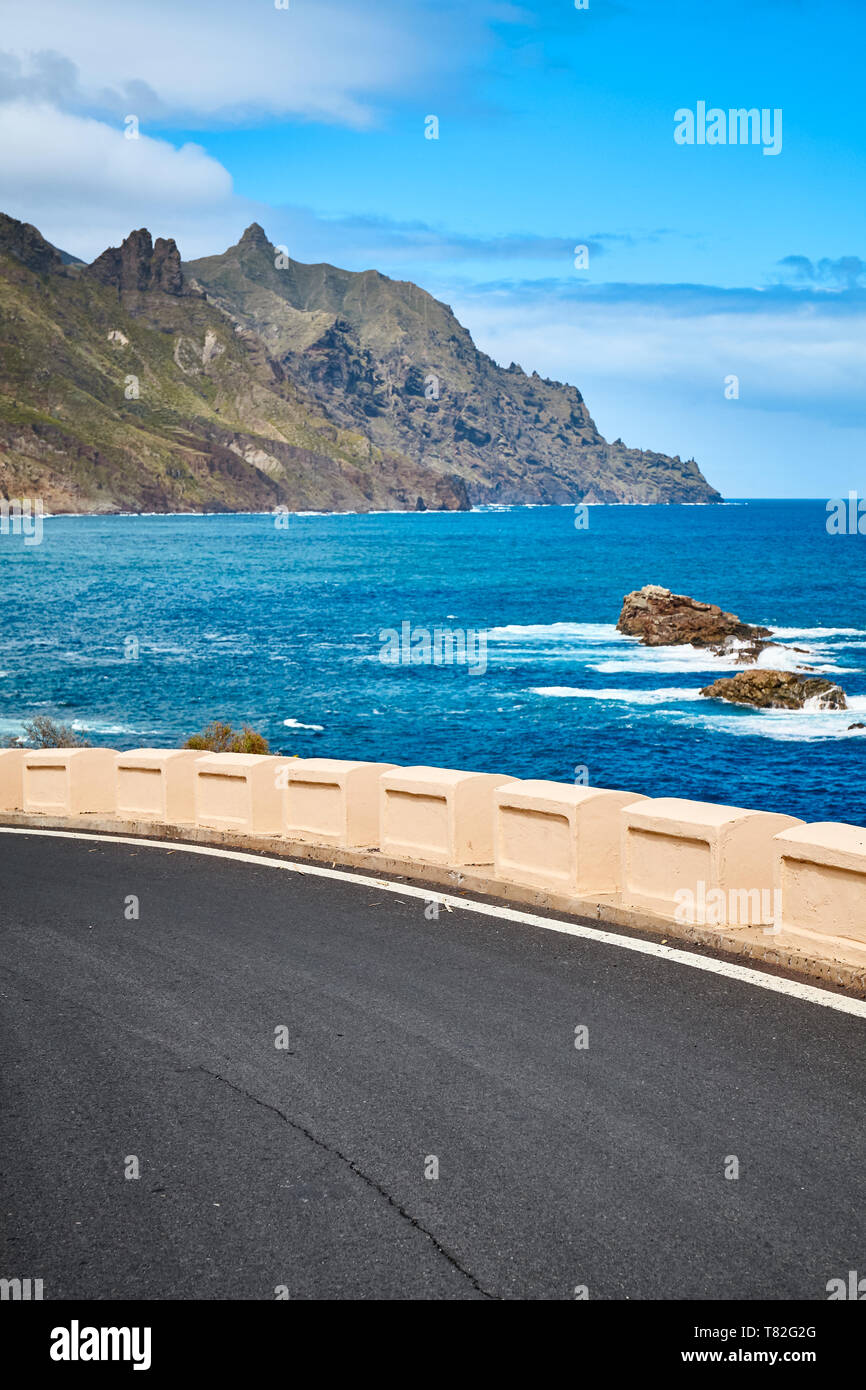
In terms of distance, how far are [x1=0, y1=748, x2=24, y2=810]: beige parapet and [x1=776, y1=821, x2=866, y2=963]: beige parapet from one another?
31.3ft

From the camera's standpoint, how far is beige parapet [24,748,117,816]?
13234 millimetres

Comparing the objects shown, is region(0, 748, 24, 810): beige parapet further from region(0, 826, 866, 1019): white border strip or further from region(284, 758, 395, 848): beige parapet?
region(284, 758, 395, 848): beige parapet

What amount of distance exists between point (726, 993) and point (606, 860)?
6.18 ft

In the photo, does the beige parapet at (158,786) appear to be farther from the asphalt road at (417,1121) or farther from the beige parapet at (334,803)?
the asphalt road at (417,1121)

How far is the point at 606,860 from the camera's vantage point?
332 inches

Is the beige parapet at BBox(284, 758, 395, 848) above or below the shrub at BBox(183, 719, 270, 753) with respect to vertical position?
above

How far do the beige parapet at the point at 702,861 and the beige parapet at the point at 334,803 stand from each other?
9.28 ft

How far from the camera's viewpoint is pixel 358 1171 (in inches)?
187

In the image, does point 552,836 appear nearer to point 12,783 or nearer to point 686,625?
point 12,783

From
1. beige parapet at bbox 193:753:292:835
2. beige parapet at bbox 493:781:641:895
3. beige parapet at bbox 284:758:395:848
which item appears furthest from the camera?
beige parapet at bbox 193:753:292:835

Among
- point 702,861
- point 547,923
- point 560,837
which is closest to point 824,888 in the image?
point 702,861

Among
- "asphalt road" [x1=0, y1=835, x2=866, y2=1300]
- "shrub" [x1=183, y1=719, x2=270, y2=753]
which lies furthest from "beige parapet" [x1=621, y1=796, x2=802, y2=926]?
"shrub" [x1=183, y1=719, x2=270, y2=753]

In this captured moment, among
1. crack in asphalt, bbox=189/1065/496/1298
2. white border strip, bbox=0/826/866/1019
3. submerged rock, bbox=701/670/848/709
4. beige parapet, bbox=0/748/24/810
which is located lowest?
submerged rock, bbox=701/670/848/709
